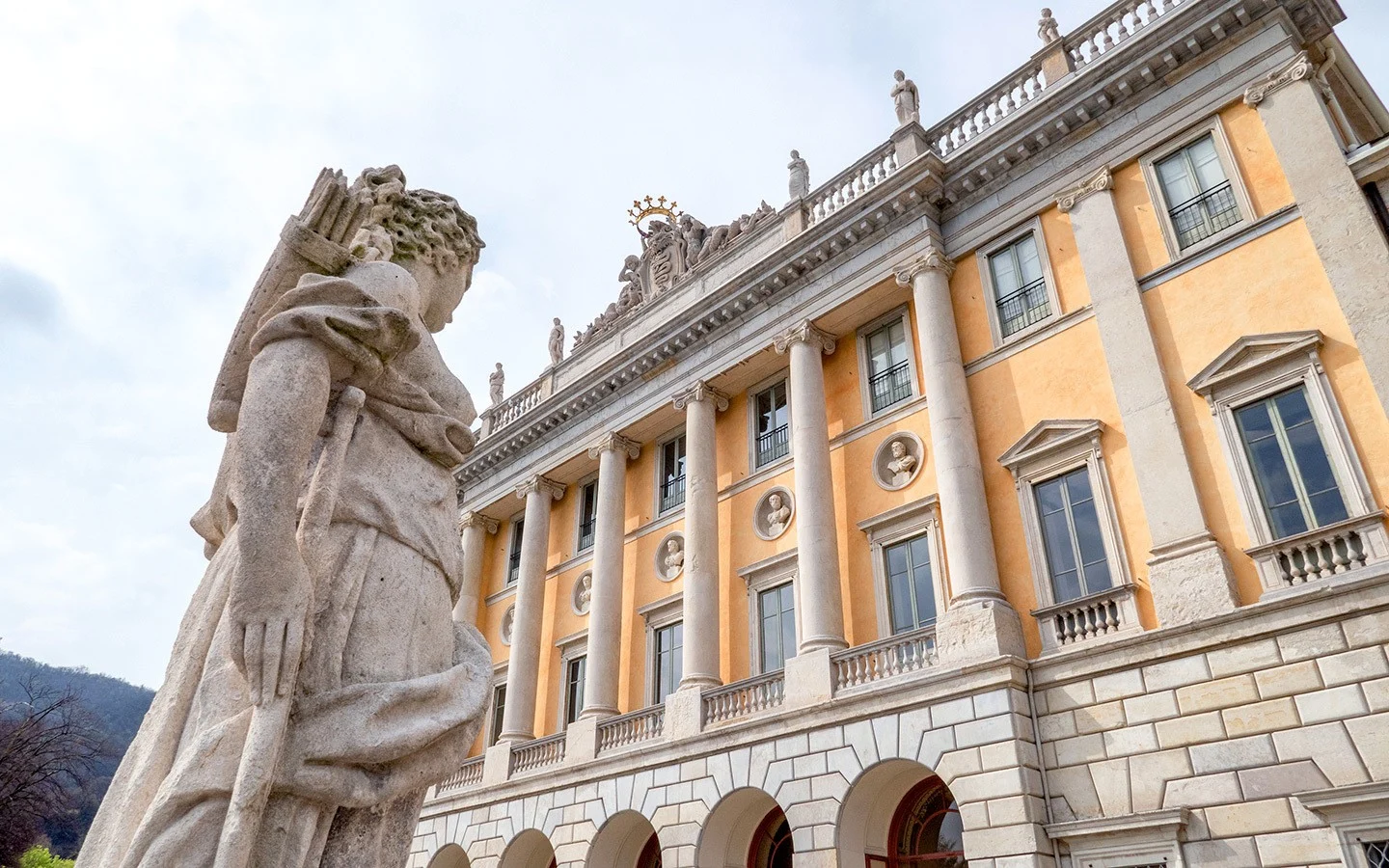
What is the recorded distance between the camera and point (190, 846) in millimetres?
1955

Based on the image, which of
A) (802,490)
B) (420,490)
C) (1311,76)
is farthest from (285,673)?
(1311,76)

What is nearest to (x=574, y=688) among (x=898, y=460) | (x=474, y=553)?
(x=474, y=553)

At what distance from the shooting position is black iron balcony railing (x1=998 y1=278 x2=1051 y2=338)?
14.5 meters

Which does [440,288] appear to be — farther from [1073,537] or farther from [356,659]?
[1073,537]

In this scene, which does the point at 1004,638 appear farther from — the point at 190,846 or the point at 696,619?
the point at 190,846

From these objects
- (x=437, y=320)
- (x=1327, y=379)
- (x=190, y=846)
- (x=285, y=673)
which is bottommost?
(x=190, y=846)

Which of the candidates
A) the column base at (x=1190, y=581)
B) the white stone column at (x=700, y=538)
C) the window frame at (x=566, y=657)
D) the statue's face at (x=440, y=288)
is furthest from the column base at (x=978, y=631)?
the statue's face at (x=440, y=288)

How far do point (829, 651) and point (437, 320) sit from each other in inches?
457

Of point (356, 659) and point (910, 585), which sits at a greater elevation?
point (910, 585)

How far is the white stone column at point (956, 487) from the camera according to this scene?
12391 mm

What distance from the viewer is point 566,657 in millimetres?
20531

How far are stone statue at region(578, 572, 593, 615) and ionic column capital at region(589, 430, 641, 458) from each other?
2810 mm

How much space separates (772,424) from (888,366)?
2834 mm

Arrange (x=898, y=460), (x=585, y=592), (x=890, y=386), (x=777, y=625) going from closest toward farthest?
(x=898, y=460)
(x=777, y=625)
(x=890, y=386)
(x=585, y=592)
